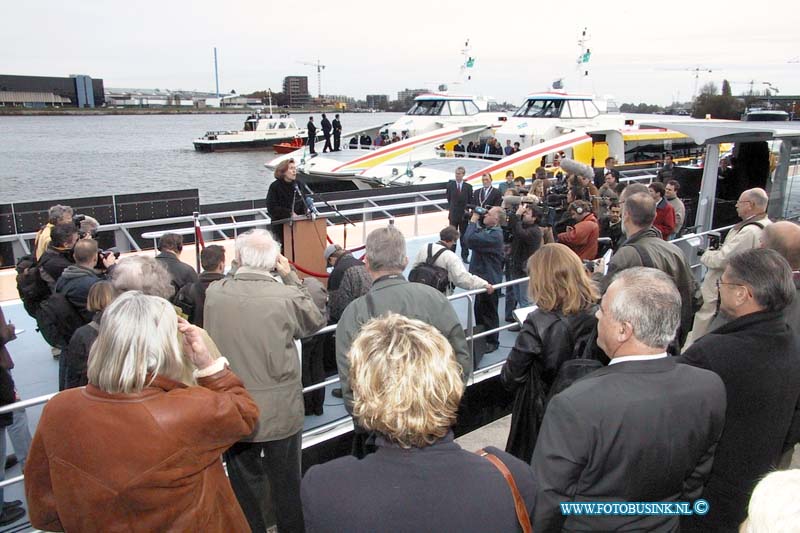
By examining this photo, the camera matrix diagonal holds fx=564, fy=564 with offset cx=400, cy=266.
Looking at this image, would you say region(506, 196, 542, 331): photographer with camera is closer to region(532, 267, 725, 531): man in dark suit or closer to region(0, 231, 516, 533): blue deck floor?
region(0, 231, 516, 533): blue deck floor

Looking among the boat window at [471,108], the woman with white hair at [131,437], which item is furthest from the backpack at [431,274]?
the boat window at [471,108]

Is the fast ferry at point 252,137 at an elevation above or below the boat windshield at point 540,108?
below

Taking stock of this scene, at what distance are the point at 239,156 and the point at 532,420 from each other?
53.6m

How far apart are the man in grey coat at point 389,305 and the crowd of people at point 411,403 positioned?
0.01 meters

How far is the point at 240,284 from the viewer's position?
303 centimetres

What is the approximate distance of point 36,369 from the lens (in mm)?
5254

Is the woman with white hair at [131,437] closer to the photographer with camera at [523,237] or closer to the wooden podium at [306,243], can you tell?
the wooden podium at [306,243]

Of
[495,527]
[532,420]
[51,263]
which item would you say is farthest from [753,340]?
[51,263]

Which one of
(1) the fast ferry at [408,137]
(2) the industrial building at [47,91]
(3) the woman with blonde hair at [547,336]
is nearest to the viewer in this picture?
(3) the woman with blonde hair at [547,336]

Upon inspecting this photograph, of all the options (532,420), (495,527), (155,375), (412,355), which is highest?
(412,355)

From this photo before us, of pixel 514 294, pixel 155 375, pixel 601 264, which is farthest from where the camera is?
pixel 514 294

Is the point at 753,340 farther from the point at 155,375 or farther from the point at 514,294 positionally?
the point at 514,294

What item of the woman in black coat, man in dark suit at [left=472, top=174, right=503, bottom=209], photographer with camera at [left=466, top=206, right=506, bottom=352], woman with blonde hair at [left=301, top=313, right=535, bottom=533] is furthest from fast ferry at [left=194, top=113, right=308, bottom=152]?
woman with blonde hair at [left=301, top=313, right=535, bottom=533]

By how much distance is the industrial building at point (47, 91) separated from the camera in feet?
427
